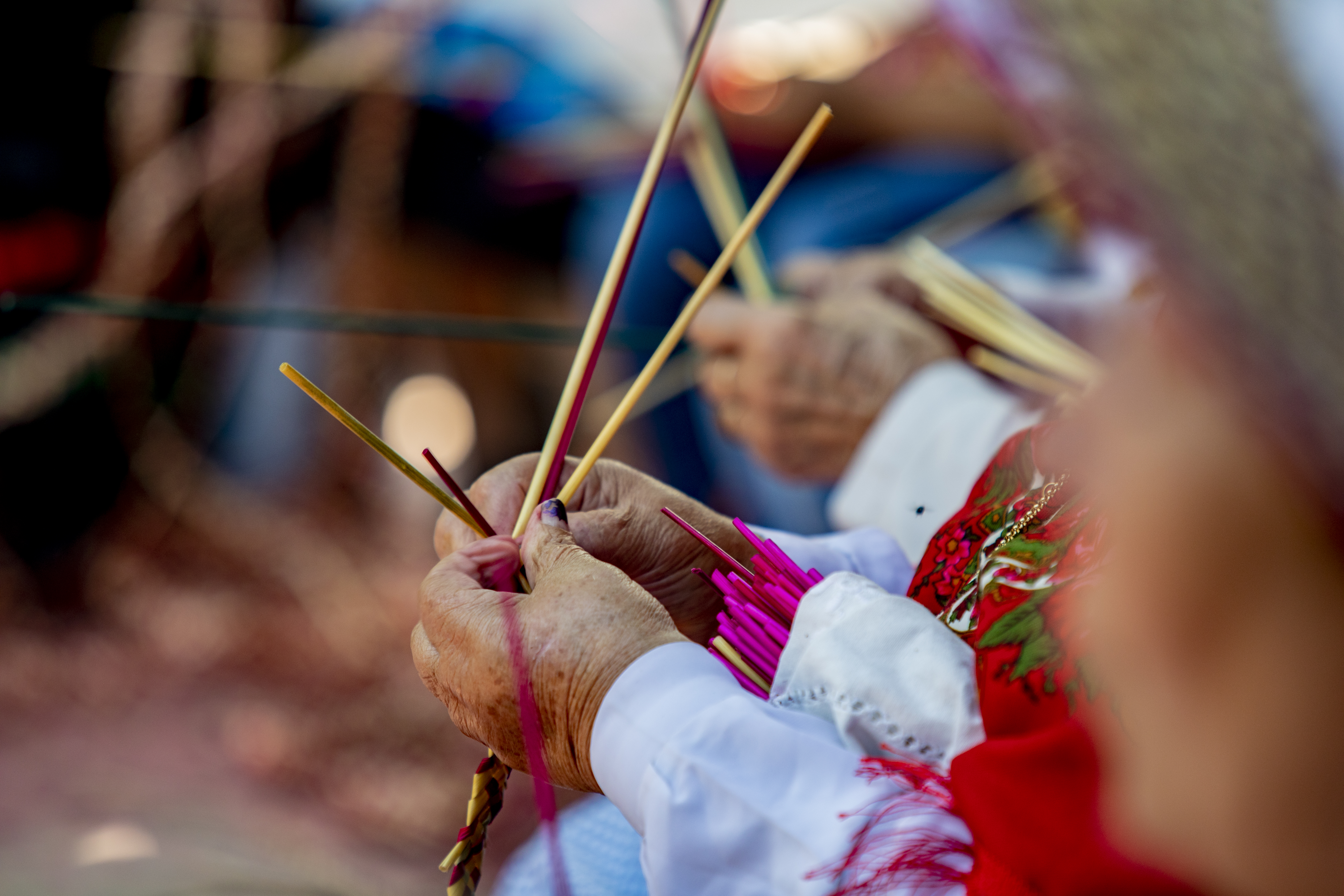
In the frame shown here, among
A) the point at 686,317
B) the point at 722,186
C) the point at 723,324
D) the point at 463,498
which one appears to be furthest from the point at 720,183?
the point at 463,498

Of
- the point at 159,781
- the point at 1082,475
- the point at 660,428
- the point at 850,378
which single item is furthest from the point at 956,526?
the point at 159,781

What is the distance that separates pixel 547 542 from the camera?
437mm

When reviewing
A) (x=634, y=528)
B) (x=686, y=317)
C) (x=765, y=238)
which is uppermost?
(x=765, y=238)

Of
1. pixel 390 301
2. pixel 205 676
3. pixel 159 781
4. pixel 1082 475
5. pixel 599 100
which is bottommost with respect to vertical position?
pixel 159 781

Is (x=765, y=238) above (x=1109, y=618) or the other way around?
above

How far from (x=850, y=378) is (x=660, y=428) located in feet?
2.26

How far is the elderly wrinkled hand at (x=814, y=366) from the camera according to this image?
94cm

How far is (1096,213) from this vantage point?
0.24 metres

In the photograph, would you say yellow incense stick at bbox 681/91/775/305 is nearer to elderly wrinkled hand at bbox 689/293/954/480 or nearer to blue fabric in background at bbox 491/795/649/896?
elderly wrinkled hand at bbox 689/293/954/480

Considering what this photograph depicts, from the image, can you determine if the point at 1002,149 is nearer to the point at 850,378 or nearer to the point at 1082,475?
the point at 850,378

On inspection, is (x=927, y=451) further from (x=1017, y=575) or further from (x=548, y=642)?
(x=548, y=642)

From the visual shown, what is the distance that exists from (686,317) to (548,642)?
0.21 metres

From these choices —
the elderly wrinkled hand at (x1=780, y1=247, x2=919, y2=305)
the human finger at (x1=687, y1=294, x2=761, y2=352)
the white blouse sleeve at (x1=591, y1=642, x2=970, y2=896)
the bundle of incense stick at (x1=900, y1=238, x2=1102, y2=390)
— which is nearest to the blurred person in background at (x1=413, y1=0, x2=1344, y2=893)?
the white blouse sleeve at (x1=591, y1=642, x2=970, y2=896)

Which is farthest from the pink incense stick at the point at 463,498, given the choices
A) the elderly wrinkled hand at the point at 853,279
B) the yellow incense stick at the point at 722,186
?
the elderly wrinkled hand at the point at 853,279
